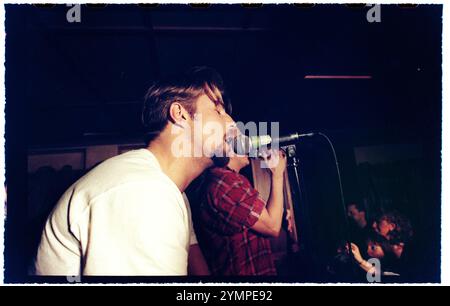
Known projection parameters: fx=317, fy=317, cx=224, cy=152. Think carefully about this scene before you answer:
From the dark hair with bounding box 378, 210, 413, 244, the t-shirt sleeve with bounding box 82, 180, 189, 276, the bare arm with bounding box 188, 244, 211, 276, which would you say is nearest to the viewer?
the t-shirt sleeve with bounding box 82, 180, 189, 276

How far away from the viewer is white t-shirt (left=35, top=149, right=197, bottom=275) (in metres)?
1.43

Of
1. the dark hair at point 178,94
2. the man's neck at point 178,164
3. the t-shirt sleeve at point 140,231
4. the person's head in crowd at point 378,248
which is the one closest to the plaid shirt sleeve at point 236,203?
the man's neck at point 178,164

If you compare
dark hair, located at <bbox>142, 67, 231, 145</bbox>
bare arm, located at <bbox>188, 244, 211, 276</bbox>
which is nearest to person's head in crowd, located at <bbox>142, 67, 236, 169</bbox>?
dark hair, located at <bbox>142, 67, 231, 145</bbox>

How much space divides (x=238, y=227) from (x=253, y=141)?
464mm

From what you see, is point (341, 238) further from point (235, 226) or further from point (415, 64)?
point (415, 64)

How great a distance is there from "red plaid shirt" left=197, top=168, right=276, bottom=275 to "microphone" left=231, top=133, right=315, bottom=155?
224 millimetres

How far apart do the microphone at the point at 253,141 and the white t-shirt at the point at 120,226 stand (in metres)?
0.41

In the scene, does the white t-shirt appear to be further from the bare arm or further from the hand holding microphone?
the hand holding microphone

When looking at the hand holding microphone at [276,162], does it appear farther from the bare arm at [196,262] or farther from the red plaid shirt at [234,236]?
the bare arm at [196,262]

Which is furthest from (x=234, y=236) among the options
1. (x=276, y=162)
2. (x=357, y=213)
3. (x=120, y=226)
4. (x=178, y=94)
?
(x=178, y=94)

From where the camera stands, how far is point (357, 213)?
172cm

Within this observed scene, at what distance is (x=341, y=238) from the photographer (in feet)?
5.58
